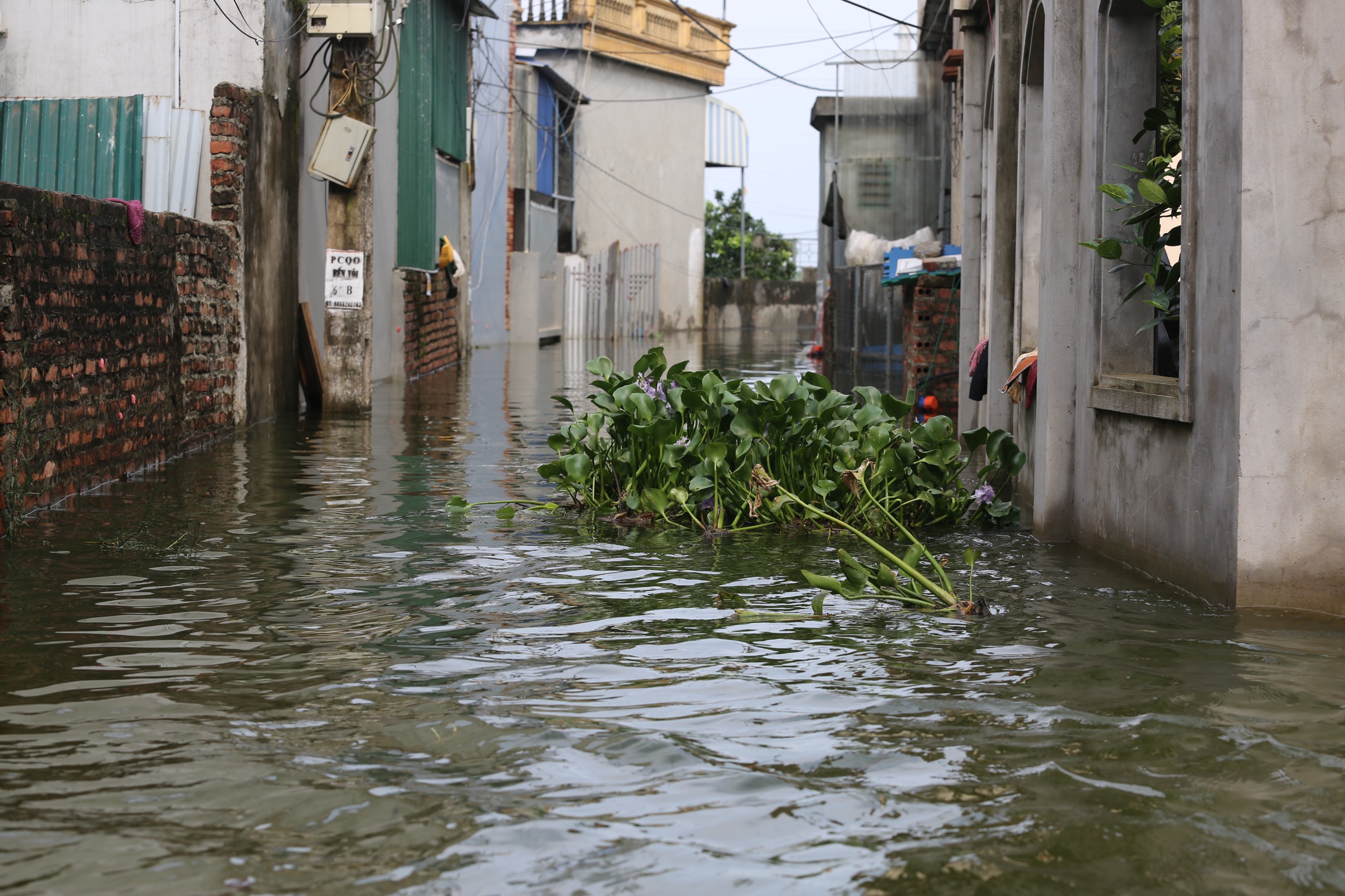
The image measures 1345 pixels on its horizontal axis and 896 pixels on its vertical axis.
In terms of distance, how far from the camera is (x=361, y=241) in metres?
13.5

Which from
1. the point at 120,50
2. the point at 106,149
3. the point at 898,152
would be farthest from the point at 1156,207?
the point at 898,152

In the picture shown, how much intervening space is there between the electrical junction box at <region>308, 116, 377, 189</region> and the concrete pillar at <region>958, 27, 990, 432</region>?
5541 millimetres

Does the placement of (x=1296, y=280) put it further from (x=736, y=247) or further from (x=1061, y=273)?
(x=736, y=247)

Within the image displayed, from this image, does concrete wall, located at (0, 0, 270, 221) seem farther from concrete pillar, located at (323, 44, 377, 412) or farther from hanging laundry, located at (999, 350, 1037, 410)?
hanging laundry, located at (999, 350, 1037, 410)

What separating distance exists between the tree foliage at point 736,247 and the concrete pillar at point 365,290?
3248cm

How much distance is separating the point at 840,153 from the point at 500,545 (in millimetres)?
21397

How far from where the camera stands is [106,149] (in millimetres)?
11250

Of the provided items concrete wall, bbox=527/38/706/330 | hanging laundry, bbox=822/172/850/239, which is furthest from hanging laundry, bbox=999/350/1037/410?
concrete wall, bbox=527/38/706/330

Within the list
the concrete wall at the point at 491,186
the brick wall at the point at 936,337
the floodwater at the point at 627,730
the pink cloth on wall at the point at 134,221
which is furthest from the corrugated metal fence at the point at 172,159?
the concrete wall at the point at 491,186

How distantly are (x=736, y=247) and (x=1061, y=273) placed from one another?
3991 cm

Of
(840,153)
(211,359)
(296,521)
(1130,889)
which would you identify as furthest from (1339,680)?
→ (840,153)

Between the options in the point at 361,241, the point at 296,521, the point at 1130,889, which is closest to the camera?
the point at 1130,889

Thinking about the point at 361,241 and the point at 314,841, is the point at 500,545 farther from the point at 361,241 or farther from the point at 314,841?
the point at 361,241

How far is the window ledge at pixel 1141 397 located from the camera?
5805 mm
